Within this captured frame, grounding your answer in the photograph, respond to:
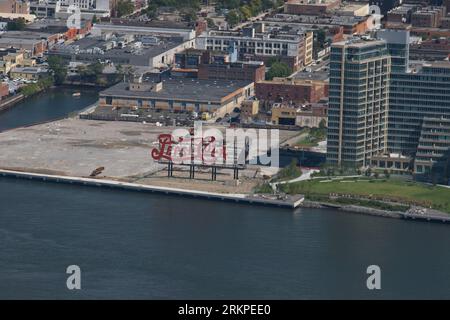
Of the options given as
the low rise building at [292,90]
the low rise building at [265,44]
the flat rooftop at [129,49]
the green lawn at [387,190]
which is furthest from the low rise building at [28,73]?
the green lawn at [387,190]

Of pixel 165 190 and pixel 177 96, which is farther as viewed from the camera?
pixel 177 96

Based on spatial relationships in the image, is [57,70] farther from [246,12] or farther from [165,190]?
[165,190]

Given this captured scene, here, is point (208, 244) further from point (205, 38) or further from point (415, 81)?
point (205, 38)

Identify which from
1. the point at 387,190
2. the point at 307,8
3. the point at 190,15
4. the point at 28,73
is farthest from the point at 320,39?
the point at 387,190

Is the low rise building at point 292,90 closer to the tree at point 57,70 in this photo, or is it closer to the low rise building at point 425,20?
the tree at point 57,70

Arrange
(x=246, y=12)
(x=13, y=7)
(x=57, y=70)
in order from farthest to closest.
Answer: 1. (x=246, y=12)
2. (x=13, y=7)
3. (x=57, y=70)

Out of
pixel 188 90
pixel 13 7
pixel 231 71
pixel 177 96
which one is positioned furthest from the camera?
pixel 13 7
